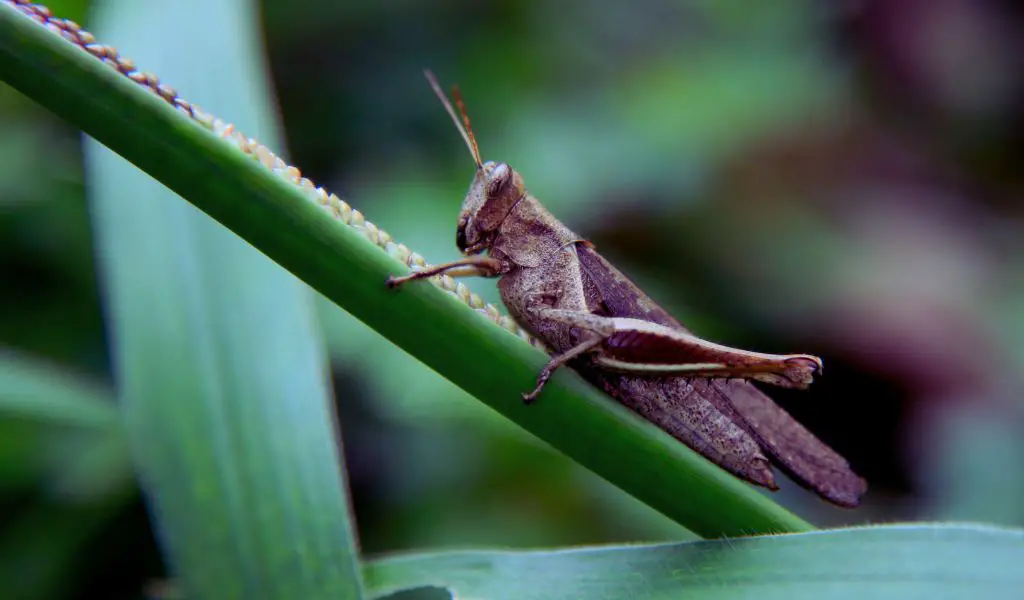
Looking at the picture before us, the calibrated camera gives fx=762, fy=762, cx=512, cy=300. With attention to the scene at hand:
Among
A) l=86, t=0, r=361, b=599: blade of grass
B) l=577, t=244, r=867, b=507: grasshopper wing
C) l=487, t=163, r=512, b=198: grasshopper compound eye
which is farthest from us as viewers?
l=487, t=163, r=512, b=198: grasshopper compound eye

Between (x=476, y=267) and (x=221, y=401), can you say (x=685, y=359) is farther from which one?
(x=221, y=401)

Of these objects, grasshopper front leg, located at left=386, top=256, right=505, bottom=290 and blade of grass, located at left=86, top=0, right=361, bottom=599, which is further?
grasshopper front leg, located at left=386, top=256, right=505, bottom=290

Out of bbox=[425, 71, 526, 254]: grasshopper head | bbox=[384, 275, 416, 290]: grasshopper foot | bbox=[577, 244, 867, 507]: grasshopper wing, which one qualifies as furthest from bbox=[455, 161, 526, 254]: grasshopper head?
bbox=[384, 275, 416, 290]: grasshopper foot

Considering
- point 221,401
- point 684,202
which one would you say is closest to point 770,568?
point 221,401

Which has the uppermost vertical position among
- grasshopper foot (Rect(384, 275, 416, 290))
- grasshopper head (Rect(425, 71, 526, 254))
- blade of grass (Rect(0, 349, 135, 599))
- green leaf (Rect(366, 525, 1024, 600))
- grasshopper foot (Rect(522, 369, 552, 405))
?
grasshopper head (Rect(425, 71, 526, 254))

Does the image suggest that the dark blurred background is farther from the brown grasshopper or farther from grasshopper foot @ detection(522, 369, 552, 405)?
grasshopper foot @ detection(522, 369, 552, 405)

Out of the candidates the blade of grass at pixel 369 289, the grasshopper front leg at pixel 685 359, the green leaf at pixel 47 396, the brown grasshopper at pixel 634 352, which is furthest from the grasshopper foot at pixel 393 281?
the green leaf at pixel 47 396
